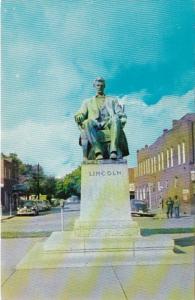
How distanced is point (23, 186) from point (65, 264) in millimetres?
1173

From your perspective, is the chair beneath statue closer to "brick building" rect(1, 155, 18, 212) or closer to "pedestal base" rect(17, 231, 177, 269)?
"brick building" rect(1, 155, 18, 212)

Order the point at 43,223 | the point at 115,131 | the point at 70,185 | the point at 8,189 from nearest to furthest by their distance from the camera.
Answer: the point at 8,189, the point at 115,131, the point at 70,185, the point at 43,223

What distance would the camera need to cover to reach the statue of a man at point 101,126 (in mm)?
5223

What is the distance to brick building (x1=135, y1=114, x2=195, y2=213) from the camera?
5.88 metres

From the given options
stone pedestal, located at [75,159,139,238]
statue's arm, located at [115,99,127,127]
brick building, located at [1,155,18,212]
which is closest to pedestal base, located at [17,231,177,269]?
stone pedestal, located at [75,159,139,238]

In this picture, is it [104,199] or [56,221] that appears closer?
[104,199]

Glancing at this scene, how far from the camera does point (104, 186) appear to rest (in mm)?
5059

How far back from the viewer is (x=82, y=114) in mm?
5359

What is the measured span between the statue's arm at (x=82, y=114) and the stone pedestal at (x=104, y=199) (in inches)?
20.1

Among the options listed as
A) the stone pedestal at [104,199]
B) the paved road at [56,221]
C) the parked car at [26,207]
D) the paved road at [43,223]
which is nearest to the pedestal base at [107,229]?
the stone pedestal at [104,199]

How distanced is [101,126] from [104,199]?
0.77 meters

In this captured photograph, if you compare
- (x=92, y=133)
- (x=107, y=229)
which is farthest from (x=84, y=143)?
(x=107, y=229)

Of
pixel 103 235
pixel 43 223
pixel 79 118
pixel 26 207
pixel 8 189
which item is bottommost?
pixel 43 223

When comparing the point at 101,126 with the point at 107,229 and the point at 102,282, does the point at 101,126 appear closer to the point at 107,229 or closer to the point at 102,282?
the point at 107,229
